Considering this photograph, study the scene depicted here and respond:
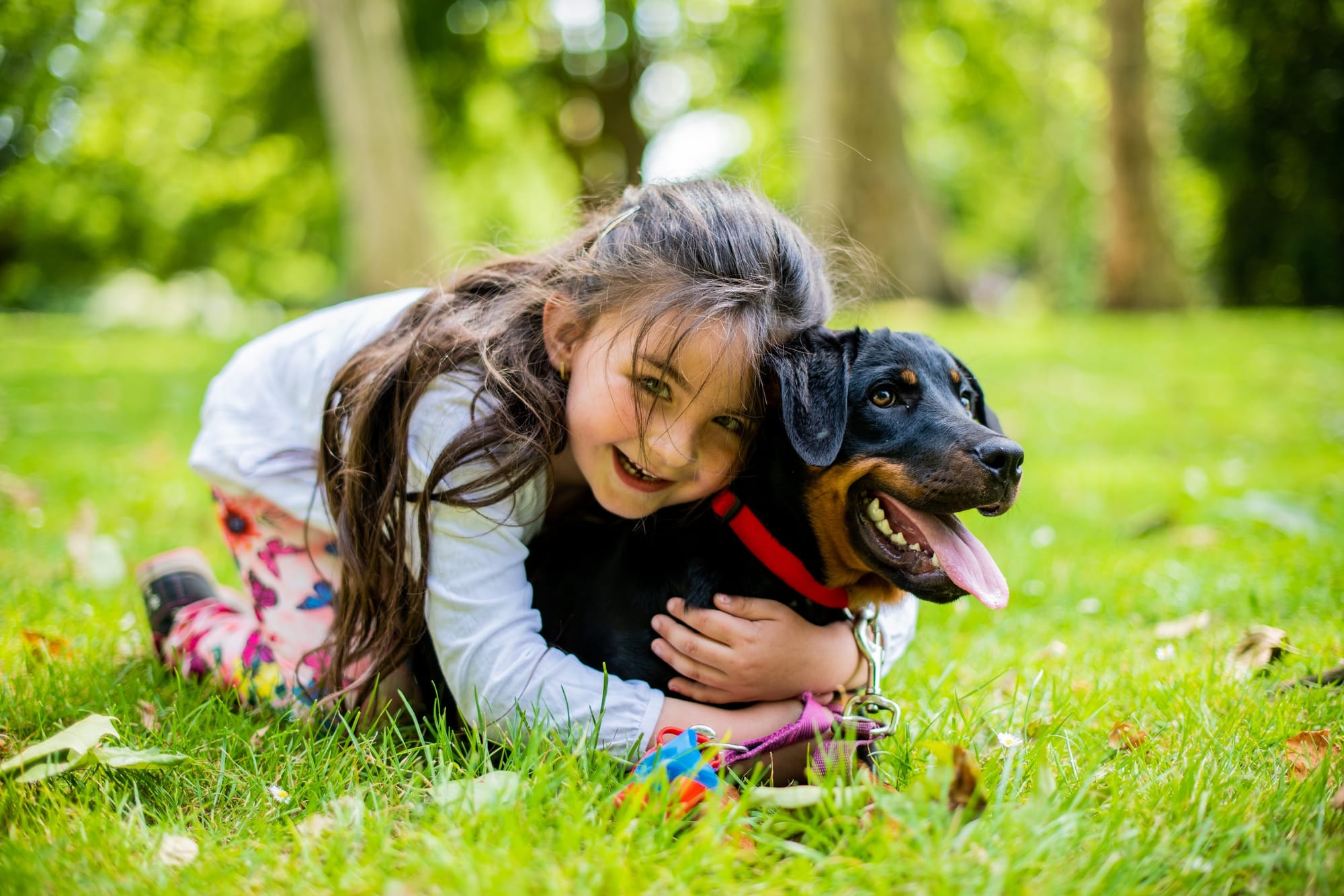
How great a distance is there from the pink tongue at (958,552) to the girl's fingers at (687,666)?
57 cm

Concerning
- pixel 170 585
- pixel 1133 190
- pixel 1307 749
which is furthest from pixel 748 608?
pixel 1133 190

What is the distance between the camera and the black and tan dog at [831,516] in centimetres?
221

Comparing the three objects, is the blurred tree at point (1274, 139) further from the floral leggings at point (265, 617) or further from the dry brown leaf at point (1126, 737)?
the floral leggings at point (265, 617)

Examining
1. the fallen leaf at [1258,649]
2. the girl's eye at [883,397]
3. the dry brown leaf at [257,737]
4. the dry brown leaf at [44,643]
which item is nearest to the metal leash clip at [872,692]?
the girl's eye at [883,397]

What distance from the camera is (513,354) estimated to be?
2.48 metres

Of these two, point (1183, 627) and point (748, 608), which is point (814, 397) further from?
point (1183, 627)

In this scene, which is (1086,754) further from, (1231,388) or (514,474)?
(1231,388)

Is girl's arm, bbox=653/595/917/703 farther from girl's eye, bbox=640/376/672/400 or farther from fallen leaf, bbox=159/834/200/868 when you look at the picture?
fallen leaf, bbox=159/834/200/868

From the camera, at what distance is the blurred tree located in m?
18.0

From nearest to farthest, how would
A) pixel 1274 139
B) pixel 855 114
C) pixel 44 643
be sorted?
pixel 44 643, pixel 855 114, pixel 1274 139

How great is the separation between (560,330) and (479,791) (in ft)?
3.75

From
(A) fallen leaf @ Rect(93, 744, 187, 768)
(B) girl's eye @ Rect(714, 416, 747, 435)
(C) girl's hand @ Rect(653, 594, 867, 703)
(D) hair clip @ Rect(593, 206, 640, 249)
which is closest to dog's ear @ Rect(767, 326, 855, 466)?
(B) girl's eye @ Rect(714, 416, 747, 435)

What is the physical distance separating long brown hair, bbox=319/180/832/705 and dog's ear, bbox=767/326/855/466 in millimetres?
86

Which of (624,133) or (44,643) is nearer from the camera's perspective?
(44,643)
